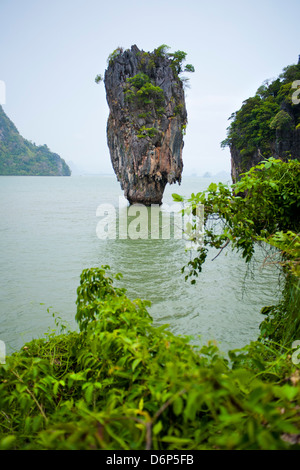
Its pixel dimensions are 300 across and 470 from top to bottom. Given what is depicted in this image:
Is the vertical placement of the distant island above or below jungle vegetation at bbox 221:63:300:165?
above

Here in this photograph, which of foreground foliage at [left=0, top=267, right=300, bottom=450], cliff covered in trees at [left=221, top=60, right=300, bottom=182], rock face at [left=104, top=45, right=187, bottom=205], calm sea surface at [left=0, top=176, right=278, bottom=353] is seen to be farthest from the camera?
rock face at [left=104, top=45, right=187, bottom=205]

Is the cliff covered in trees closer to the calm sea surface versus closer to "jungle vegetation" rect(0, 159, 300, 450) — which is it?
the calm sea surface

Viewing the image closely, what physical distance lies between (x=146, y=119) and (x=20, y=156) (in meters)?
95.6

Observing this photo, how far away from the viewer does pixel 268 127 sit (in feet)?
64.8

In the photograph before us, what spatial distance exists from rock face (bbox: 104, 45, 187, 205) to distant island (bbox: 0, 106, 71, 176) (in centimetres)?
8907

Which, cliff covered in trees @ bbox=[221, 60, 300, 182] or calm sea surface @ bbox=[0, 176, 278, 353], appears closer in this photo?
calm sea surface @ bbox=[0, 176, 278, 353]

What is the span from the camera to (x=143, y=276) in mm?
7562

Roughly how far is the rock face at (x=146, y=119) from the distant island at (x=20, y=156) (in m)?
89.1

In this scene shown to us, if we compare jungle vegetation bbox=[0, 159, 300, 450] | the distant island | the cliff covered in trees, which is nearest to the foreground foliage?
jungle vegetation bbox=[0, 159, 300, 450]

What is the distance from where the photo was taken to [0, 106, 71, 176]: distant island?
9700 cm

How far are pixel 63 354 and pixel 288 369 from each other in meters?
1.59

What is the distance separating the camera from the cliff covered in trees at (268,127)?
17.7 m

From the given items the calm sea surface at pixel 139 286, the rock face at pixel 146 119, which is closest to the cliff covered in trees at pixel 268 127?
the rock face at pixel 146 119

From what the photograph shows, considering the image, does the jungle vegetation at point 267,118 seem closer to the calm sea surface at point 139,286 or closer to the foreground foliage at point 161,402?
the calm sea surface at point 139,286
